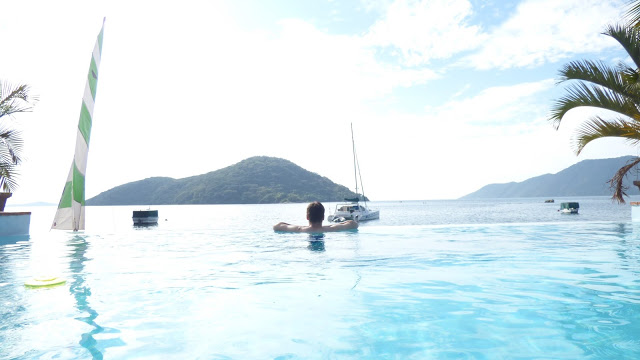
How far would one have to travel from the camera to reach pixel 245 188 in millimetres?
180250

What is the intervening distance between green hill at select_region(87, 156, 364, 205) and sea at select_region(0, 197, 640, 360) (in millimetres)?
148857

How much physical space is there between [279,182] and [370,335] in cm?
17464

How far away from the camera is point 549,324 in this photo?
4500mm

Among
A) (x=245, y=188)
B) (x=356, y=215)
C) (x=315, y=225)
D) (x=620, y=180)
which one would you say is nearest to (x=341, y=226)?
(x=315, y=225)

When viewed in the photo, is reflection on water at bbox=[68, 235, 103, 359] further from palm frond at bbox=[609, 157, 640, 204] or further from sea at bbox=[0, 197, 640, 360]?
palm frond at bbox=[609, 157, 640, 204]

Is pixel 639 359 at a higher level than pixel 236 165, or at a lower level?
lower

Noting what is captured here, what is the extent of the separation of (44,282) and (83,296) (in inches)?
45.1

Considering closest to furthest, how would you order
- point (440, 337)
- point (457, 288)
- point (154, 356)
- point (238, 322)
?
point (154, 356), point (440, 337), point (238, 322), point (457, 288)

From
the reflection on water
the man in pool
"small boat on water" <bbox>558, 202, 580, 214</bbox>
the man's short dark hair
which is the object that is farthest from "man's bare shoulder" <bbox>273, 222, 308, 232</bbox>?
"small boat on water" <bbox>558, 202, 580, 214</bbox>

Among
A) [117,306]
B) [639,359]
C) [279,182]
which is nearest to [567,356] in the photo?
[639,359]

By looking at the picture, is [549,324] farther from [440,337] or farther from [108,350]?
[108,350]

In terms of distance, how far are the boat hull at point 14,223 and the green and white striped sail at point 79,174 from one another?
4.85 meters

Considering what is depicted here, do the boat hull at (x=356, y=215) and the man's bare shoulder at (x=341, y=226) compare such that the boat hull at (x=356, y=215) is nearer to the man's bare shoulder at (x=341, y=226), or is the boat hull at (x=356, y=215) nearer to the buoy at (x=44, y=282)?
the man's bare shoulder at (x=341, y=226)

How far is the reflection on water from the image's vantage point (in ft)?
13.4
